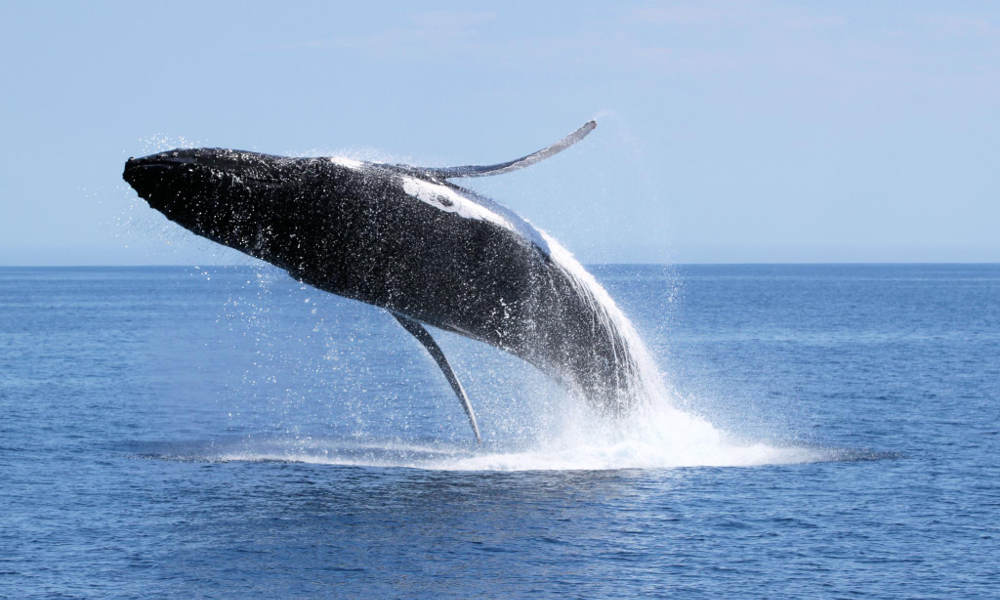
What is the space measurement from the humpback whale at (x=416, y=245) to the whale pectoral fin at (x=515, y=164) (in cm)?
2

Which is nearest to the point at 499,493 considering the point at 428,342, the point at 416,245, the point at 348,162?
the point at 428,342

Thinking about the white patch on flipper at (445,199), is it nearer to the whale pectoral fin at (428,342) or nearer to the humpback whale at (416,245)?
the humpback whale at (416,245)

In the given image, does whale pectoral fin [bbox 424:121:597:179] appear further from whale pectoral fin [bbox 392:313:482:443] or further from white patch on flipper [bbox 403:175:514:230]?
whale pectoral fin [bbox 392:313:482:443]

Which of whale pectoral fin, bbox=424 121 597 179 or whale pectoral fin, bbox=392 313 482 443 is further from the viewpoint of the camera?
whale pectoral fin, bbox=392 313 482 443

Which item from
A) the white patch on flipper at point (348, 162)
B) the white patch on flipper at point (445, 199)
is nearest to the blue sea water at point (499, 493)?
the white patch on flipper at point (348, 162)

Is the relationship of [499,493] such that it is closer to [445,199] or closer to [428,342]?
[428,342]

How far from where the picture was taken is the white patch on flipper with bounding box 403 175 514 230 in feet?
58.9

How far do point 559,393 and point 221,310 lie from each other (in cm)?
10241

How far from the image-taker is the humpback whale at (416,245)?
16.3m

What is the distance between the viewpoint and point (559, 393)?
23047mm

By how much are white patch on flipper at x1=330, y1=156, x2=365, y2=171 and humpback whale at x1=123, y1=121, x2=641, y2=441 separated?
0.08 ft

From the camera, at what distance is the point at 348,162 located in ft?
57.9

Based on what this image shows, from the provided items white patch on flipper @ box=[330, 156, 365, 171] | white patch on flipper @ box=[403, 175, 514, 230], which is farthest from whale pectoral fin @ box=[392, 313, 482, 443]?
white patch on flipper @ box=[330, 156, 365, 171]

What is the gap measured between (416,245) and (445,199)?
923 mm
